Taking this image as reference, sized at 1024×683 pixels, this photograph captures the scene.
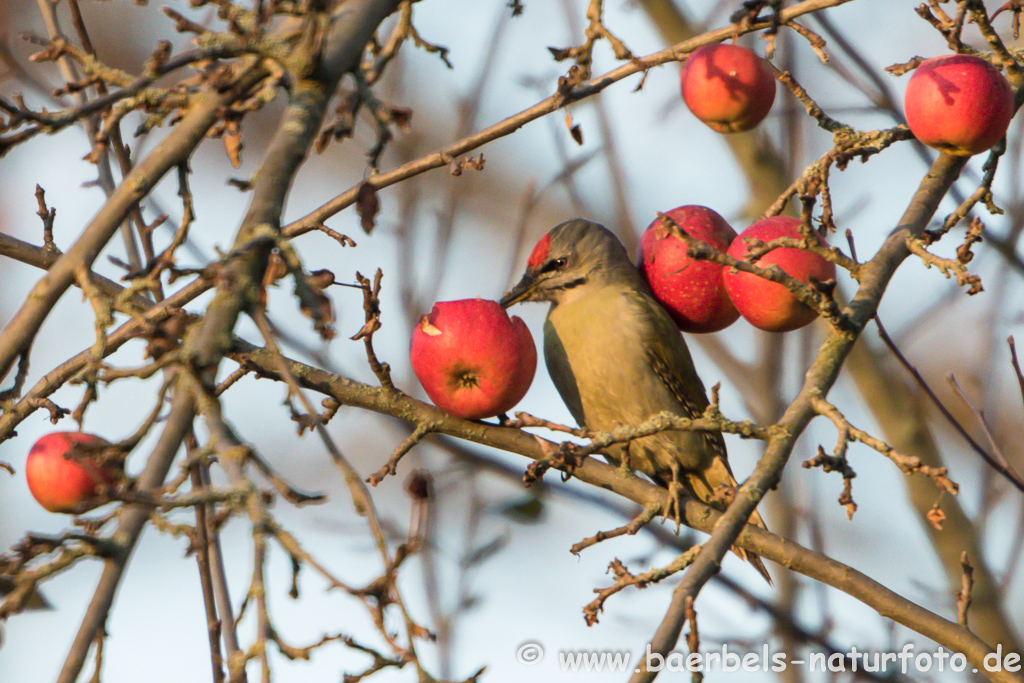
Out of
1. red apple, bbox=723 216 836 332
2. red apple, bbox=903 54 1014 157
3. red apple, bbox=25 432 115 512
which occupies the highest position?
red apple, bbox=903 54 1014 157

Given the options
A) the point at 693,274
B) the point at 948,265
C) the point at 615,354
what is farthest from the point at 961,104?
the point at 615,354

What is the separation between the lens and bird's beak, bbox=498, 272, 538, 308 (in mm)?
4273

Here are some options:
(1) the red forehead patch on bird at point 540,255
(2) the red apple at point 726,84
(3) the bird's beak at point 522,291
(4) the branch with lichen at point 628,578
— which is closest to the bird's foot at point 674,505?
(4) the branch with lichen at point 628,578

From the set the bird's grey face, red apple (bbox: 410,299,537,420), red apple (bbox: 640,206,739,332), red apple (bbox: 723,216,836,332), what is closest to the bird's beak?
the bird's grey face

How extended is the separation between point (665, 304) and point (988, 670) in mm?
1592

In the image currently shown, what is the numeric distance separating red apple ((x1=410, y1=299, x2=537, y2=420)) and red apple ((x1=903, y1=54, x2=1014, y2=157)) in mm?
1263

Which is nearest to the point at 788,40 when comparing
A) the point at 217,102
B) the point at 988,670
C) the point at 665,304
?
the point at 665,304

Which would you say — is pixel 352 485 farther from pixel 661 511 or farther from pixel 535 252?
pixel 535 252

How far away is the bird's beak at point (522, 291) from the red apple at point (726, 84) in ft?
4.78

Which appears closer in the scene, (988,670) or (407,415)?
(988,670)

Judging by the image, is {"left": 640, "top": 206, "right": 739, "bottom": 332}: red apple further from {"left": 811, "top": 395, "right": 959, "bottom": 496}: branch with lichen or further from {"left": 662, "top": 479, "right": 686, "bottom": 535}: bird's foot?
{"left": 811, "top": 395, "right": 959, "bottom": 496}: branch with lichen

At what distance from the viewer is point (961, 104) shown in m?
2.64

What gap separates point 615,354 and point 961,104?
1.77 m

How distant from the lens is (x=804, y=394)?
88.8 inches
